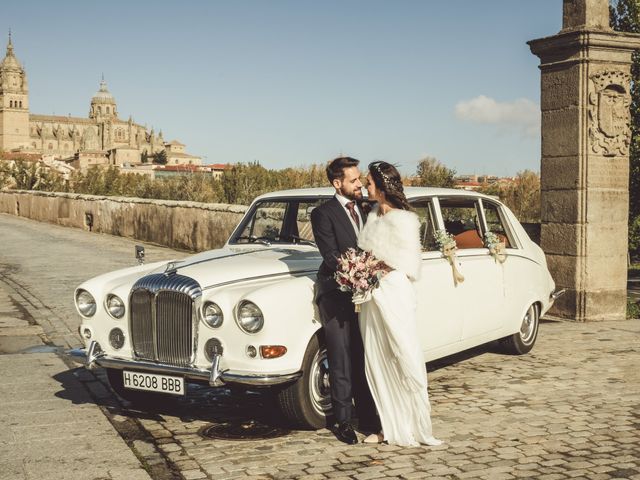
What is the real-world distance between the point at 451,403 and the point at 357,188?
6.10 feet

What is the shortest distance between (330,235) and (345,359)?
816 mm

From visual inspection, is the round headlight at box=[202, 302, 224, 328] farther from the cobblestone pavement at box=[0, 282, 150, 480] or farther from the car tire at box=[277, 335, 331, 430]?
the cobblestone pavement at box=[0, 282, 150, 480]

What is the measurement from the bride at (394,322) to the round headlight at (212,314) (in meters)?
0.93

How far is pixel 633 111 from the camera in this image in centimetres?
1259

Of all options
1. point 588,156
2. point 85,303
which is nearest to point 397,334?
point 85,303

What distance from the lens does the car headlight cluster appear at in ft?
18.5

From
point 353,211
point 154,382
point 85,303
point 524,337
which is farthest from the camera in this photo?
point 524,337

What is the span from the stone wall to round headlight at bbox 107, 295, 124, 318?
9.41 m

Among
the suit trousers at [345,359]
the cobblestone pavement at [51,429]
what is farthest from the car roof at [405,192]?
the cobblestone pavement at [51,429]

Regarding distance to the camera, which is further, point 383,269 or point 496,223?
point 496,223

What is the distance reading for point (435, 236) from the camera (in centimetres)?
648

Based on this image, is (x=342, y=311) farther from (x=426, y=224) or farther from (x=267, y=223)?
(x=267, y=223)

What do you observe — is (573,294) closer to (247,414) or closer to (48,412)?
(247,414)

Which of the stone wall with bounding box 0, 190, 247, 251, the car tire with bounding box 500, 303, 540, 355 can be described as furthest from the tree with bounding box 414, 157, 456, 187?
the car tire with bounding box 500, 303, 540, 355
